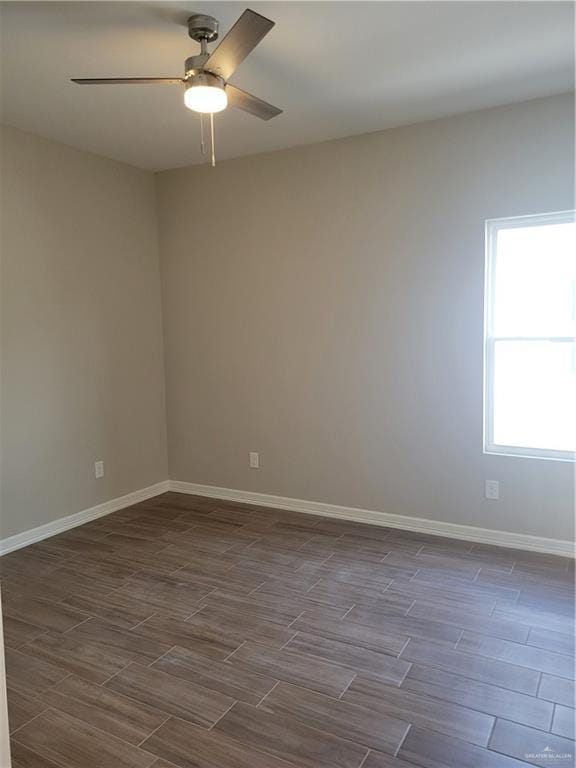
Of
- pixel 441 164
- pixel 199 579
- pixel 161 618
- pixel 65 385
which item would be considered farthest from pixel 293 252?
pixel 161 618

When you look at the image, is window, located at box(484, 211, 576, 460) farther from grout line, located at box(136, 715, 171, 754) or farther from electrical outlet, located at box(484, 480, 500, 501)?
grout line, located at box(136, 715, 171, 754)

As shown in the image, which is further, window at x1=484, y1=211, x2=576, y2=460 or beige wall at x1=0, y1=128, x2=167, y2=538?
beige wall at x1=0, y1=128, x2=167, y2=538

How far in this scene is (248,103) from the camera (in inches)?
103

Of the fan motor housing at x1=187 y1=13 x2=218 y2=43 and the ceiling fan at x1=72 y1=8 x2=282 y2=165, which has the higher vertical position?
the fan motor housing at x1=187 y1=13 x2=218 y2=43

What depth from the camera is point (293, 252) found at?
13.6 ft

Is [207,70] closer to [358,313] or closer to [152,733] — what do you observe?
[358,313]

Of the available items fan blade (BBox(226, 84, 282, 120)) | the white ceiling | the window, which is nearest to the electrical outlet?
the window

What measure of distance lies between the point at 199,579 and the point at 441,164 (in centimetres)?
306

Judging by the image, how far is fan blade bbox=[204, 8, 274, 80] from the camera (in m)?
1.92

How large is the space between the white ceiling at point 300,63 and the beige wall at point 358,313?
1.11 feet

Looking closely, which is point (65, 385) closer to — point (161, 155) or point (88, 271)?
point (88, 271)

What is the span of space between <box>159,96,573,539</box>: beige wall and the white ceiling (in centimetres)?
34

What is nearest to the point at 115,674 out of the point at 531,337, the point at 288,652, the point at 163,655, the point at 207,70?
the point at 163,655

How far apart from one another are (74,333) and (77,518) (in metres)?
1.41
